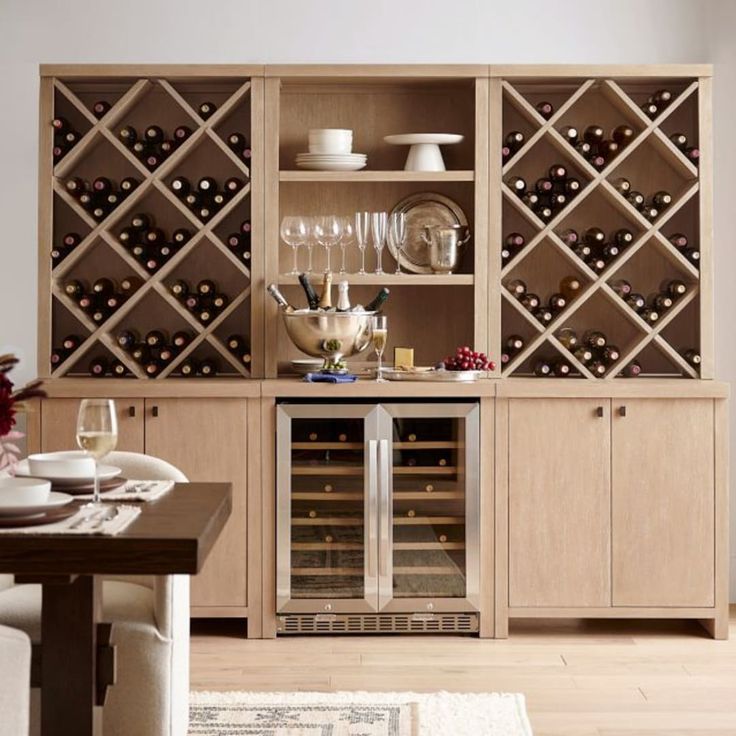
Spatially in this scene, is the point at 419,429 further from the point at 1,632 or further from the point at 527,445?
the point at 1,632

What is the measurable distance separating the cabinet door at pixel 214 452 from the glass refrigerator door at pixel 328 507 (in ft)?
0.45

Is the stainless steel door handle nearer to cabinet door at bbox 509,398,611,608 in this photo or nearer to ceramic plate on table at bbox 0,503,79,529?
cabinet door at bbox 509,398,611,608

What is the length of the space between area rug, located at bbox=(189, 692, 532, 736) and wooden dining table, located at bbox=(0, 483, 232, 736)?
3.22ft

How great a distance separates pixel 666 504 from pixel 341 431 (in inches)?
46.1

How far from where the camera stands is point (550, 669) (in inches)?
152

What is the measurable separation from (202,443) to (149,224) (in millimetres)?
895

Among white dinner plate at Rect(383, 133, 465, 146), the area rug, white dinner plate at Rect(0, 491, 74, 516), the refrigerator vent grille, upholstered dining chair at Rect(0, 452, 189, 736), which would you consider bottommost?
the area rug

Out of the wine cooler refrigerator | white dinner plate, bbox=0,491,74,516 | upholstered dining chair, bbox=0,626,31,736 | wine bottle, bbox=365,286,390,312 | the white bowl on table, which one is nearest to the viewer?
upholstered dining chair, bbox=0,626,31,736

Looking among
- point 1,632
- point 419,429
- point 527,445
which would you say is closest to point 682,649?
point 527,445

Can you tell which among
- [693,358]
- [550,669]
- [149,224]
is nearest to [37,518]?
[550,669]

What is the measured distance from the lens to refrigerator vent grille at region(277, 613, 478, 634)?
4.22m

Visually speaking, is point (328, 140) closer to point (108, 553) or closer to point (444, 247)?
point (444, 247)

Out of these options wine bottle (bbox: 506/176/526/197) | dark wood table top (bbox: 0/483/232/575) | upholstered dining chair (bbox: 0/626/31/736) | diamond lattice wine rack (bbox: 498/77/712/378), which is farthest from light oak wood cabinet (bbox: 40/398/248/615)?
upholstered dining chair (bbox: 0/626/31/736)

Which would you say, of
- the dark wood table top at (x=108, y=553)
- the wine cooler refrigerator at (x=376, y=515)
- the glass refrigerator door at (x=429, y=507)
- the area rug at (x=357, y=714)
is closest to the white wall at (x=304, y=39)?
the wine cooler refrigerator at (x=376, y=515)
